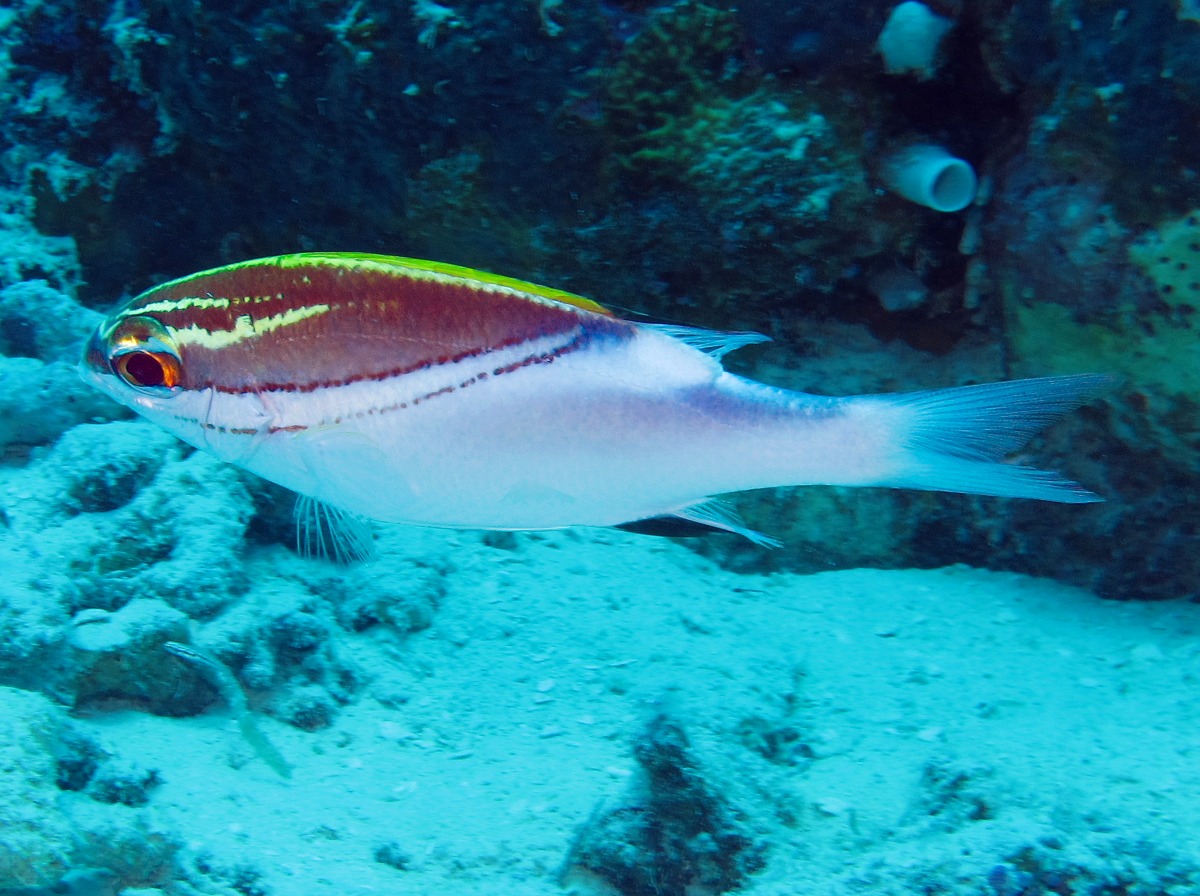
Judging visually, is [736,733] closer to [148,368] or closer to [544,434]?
[544,434]

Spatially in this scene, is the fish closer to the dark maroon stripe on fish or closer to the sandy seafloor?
the dark maroon stripe on fish

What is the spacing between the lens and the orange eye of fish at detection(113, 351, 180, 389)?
156 centimetres

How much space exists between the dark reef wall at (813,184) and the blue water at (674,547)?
0.02m

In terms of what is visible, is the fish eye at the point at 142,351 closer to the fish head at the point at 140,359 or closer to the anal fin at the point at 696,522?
the fish head at the point at 140,359

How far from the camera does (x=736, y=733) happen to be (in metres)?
2.70

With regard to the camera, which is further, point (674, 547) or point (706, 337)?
point (674, 547)

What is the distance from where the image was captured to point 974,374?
3598 mm

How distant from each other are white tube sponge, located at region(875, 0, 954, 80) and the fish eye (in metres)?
2.90

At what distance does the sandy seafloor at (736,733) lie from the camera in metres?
2.10

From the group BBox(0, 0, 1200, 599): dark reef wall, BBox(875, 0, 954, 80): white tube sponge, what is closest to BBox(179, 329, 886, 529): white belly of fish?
BBox(0, 0, 1200, 599): dark reef wall

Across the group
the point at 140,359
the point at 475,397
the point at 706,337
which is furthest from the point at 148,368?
the point at 706,337

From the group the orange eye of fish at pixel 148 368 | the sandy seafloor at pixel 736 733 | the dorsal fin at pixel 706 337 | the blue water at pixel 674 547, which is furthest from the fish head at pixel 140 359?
the sandy seafloor at pixel 736 733

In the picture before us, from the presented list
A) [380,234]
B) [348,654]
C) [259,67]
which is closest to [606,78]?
[380,234]

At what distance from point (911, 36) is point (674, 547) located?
2.53 metres
